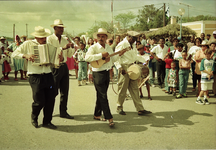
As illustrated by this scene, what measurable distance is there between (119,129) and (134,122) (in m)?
0.61

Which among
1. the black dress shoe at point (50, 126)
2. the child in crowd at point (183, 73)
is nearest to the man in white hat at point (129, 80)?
the black dress shoe at point (50, 126)

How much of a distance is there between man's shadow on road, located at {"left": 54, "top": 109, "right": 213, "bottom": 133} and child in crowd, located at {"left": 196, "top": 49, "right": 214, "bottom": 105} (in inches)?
45.8

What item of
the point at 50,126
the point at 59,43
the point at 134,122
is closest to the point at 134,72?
the point at 134,122

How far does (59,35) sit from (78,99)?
277 centimetres

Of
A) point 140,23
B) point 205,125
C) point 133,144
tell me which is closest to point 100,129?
point 133,144

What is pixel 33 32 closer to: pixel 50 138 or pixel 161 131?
pixel 50 138

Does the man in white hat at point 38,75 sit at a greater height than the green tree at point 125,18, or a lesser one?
lesser

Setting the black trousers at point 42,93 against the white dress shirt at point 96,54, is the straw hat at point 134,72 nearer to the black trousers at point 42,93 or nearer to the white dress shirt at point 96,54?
the white dress shirt at point 96,54

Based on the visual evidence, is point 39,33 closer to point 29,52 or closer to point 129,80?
point 29,52

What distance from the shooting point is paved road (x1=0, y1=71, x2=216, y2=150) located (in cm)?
402

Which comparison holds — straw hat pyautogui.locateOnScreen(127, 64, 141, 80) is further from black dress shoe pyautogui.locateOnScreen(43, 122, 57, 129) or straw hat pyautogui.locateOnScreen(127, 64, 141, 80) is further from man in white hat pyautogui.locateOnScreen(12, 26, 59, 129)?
black dress shoe pyautogui.locateOnScreen(43, 122, 57, 129)

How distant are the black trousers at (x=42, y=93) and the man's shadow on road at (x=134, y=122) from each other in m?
0.52

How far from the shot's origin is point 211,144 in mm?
4023

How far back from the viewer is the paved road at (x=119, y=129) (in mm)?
4020
